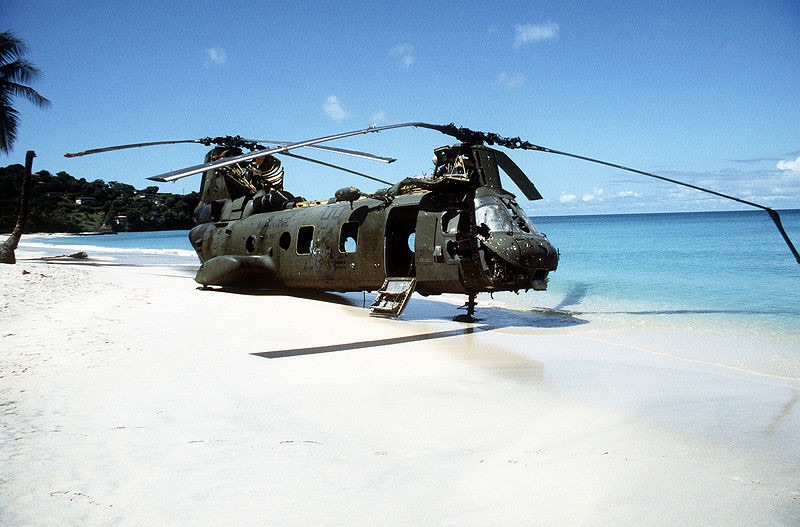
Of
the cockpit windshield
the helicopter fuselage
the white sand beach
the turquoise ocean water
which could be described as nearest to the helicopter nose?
the helicopter fuselage

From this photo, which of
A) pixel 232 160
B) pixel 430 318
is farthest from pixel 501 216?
pixel 232 160

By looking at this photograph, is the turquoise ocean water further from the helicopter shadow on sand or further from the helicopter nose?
the helicopter nose

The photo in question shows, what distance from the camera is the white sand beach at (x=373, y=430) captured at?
10.0 feet

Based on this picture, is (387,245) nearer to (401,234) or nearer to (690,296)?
(401,234)

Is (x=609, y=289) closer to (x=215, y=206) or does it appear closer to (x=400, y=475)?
(x=215, y=206)

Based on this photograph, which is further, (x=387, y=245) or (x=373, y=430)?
(x=387, y=245)

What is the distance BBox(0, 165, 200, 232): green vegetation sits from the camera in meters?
73.5

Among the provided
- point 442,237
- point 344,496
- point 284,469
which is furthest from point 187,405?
point 442,237

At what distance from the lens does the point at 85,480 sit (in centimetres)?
326

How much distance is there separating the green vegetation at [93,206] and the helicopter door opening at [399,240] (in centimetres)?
6606

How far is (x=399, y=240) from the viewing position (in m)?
11.0

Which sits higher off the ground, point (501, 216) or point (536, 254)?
point (501, 216)

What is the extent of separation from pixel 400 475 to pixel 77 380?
3547 mm

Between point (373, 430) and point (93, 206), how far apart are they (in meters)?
98.8
